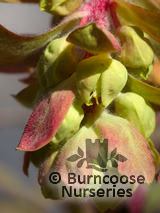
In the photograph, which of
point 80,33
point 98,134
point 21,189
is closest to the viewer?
point 80,33

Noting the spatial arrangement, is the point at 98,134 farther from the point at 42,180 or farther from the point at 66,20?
the point at 66,20

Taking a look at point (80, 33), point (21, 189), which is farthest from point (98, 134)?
point (21, 189)

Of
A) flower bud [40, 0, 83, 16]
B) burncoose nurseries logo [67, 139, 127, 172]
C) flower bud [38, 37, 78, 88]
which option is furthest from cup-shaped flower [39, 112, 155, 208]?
flower bud [40, 0, 83, 16]

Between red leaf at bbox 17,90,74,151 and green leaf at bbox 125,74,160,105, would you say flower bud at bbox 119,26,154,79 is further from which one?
red leaf at bbox 17,90,74,151

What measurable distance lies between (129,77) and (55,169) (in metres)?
0.23

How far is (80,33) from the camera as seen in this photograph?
711 mm

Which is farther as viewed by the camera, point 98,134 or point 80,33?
→ point 98,134

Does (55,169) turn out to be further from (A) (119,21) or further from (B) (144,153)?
(A) (119,21)

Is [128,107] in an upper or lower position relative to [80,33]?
lower

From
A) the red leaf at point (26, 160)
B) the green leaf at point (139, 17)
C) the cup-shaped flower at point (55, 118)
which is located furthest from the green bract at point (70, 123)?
the green leaf at point (139, 17)

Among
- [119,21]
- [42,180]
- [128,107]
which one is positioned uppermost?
[119,21]

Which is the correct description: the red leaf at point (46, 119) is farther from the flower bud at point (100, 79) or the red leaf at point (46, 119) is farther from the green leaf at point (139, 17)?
the green leaf at point (139, 17)

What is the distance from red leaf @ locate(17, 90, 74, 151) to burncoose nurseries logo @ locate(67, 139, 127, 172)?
0.07 metres

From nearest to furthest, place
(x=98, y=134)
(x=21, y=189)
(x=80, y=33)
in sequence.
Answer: (x=80, y=33) → (x=98, y=134) → (x=21, y=189)
